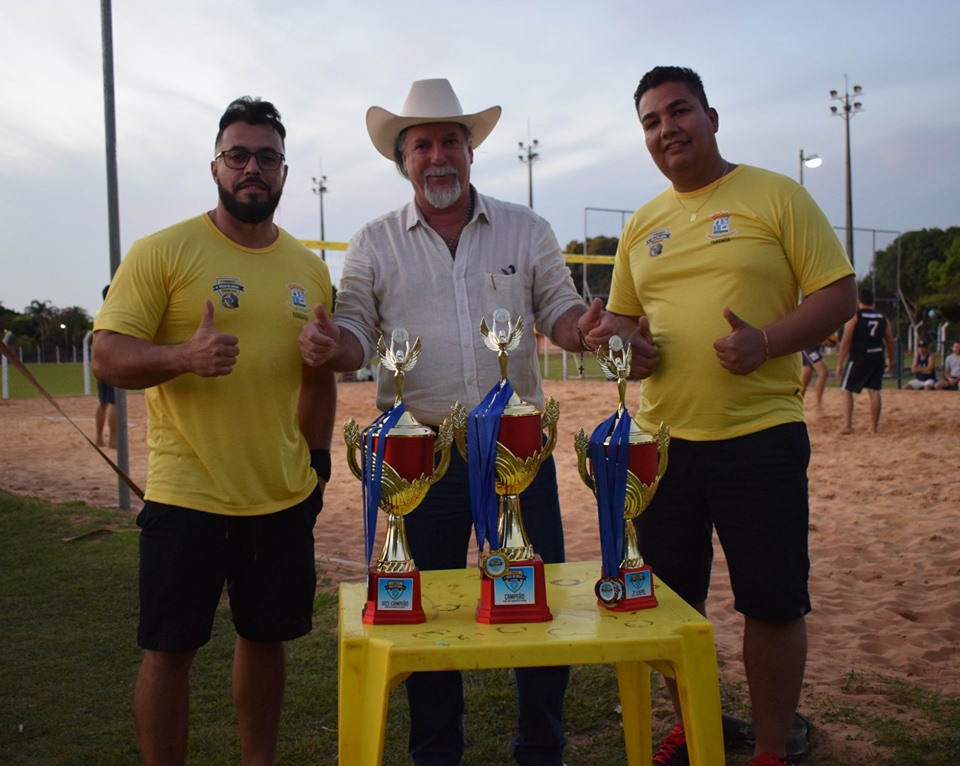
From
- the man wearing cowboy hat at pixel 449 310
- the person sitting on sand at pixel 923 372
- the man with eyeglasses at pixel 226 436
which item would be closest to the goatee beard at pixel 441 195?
the man wearing cowboy hat at pixel 449 310

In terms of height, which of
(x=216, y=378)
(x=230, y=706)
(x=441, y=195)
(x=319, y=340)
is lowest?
(x=230, y=706)

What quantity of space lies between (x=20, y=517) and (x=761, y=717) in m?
6.73

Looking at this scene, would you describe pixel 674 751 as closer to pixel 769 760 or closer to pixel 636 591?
pixel 769 760

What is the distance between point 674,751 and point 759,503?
94 centimetres

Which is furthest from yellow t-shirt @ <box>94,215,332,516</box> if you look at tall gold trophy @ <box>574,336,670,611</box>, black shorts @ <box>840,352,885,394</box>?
black shorts @ <box>840,352,885,394</box>

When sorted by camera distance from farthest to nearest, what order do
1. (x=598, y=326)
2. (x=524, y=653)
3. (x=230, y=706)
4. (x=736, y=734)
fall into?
1. (x=230, y=706)
2. (x=736, y=734)
3. (x=598, y=326)
4. (x=524, y=653)

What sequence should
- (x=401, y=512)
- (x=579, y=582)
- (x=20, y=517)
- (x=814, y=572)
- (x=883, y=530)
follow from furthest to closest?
1. (x=20, y=517)
2. (x=883, y=530)
3. (x=814, y=572)
4. (x=579, y=582)
5. (x=401, y=512)

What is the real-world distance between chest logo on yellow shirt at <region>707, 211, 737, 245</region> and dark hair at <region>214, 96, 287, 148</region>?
55.5 inches

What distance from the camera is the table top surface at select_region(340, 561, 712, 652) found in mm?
1993

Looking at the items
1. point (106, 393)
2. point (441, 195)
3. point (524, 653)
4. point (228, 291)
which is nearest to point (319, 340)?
point (228, 291)

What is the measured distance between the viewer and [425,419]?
2.93 meters

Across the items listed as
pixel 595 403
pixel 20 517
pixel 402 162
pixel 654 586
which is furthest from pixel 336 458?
pixel 654 586

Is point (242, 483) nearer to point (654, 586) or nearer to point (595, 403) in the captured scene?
point (654, 586)

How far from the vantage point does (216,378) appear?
109 inches
